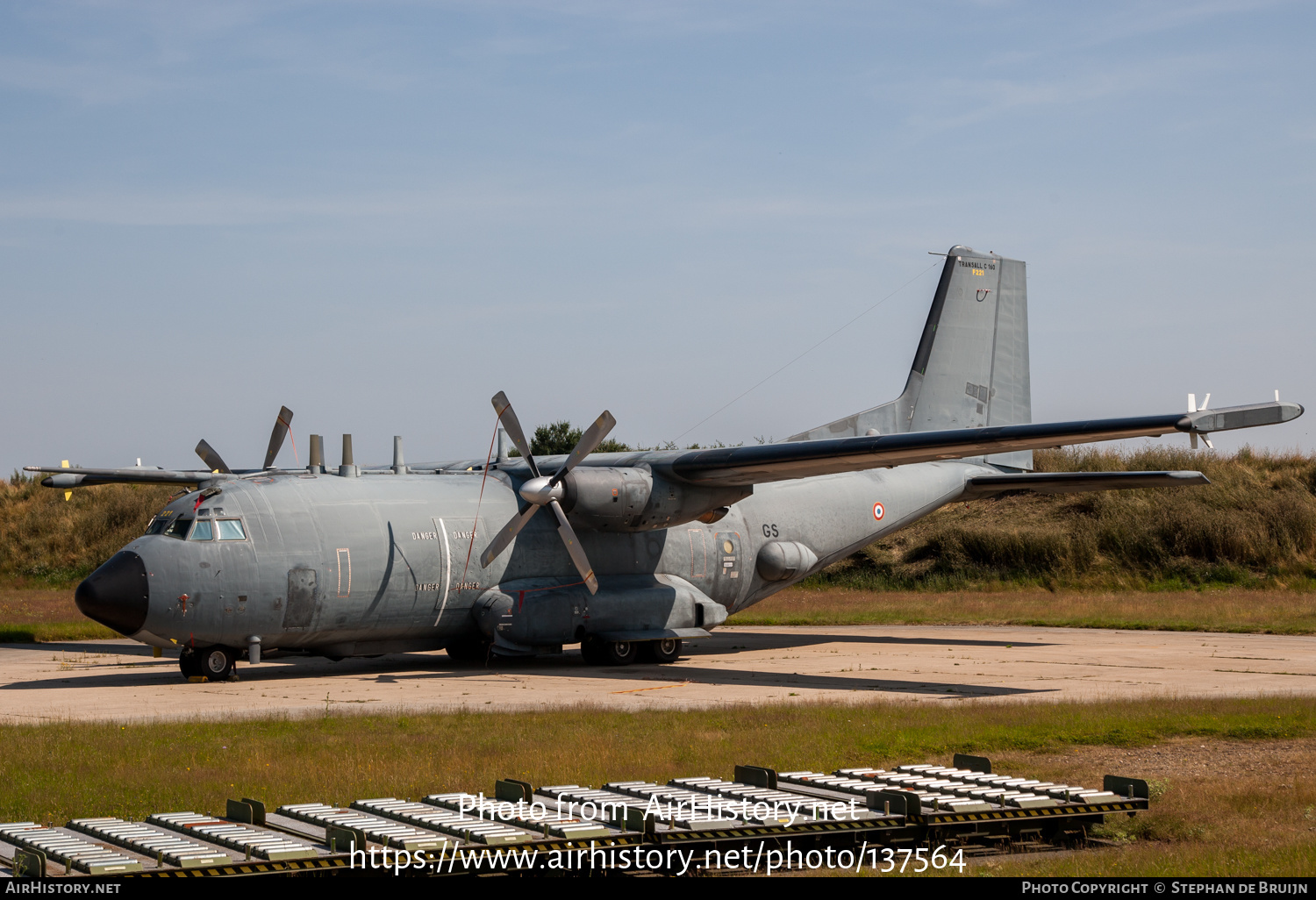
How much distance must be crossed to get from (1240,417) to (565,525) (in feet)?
34.4

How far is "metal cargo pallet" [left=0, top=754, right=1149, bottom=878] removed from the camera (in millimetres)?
7535

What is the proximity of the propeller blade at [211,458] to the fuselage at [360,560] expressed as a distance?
2.85m

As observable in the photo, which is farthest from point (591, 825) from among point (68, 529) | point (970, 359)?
point (68, 529)

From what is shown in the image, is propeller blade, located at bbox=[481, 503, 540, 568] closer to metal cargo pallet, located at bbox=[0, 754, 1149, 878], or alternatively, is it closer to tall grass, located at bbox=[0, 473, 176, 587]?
metal cargo pallet, located at bbox=[0, 754, 1149, 878]

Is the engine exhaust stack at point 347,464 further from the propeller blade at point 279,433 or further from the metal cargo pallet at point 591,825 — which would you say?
the metal cargo pallet at point 591,825

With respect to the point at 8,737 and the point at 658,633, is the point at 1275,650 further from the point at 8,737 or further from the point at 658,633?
the point at 8,737

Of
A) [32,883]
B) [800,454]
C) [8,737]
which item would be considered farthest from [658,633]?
[32,883]

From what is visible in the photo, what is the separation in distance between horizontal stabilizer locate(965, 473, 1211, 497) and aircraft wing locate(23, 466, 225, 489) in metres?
15.8

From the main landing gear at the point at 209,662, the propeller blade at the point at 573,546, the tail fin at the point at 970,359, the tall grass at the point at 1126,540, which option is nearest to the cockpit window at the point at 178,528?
the main landing gear at the point at 209,662

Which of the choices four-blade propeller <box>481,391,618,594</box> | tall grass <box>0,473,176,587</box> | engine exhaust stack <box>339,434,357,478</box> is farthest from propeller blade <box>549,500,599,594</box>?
tall grass <box>0,473,176,587</box>

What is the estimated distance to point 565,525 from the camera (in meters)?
21.9

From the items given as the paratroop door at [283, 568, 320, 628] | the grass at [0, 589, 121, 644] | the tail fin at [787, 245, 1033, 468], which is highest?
the tail fin at [787, 245, 1033, 468]

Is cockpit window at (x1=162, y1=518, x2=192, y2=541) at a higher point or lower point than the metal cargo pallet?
higher

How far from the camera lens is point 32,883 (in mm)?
6871
